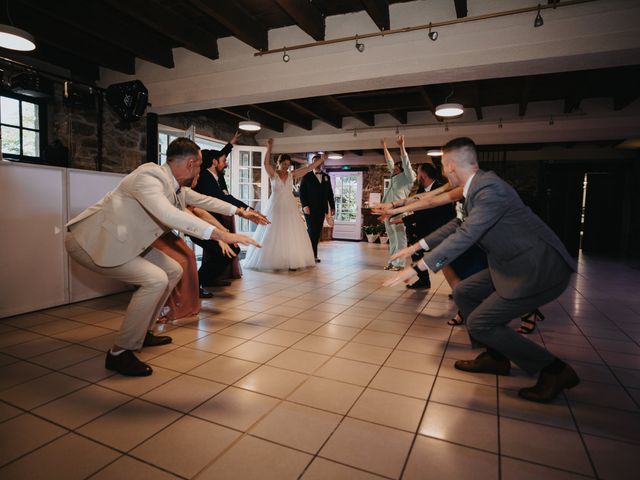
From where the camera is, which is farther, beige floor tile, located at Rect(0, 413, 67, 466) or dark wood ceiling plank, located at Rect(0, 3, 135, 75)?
dark wood ceiling plank, located at Rect(0, 3, 135, 75)

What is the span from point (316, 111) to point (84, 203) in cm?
510

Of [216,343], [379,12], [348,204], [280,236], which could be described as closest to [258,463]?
[216,343]

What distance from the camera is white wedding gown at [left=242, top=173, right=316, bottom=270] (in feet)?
21.1

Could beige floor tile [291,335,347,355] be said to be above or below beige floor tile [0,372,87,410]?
above

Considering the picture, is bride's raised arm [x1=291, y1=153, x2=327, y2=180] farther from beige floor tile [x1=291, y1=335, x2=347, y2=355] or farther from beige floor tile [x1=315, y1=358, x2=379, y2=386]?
beige floor tile [x1=315, y1=358, x2=379, y2=386]

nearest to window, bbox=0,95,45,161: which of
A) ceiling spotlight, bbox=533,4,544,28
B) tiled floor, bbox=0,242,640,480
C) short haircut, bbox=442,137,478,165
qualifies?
tiled floor, bbox=0,242,640,480

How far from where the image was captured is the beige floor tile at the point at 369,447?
160 centimetres

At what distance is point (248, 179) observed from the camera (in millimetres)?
8633

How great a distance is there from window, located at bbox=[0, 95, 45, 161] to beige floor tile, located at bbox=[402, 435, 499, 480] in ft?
19.9

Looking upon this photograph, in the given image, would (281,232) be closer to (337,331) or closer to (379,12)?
(337,331)

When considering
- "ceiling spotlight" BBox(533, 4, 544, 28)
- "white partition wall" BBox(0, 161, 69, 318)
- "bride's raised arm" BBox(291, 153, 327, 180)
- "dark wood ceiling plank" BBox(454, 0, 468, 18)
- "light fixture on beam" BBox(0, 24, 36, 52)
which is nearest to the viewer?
"white partition wall" BBox(0, 161, 69, 318)

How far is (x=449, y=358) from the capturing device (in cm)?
280

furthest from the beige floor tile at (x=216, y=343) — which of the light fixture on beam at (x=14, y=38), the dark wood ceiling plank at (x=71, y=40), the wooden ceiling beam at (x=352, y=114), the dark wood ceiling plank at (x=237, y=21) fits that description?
the wooden ceiling beam at (x=352, y=114)

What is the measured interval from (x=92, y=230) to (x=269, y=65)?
12.0 feet
